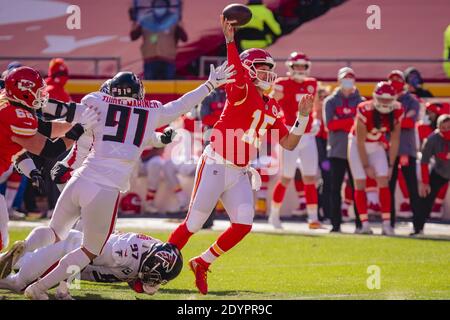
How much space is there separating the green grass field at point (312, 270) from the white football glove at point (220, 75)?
4.76ft

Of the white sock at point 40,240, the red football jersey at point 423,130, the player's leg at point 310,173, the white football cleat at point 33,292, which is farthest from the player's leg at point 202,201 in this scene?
the red football jersey at point 423,130

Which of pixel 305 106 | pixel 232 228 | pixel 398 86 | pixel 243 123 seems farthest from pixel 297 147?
pixel 232 228

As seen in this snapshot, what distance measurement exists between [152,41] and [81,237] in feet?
28.3

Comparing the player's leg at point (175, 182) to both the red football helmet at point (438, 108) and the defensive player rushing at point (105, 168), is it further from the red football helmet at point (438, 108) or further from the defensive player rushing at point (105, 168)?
the defensive player rushing at point (105, 168)

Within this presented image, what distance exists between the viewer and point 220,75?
8195 millimetres

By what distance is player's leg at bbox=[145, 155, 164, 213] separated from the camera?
14.7 m

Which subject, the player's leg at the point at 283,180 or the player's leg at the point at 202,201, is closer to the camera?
the player's leg at the point at 202,201

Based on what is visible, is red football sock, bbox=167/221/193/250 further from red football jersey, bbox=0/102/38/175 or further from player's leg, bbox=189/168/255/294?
red football jersey, bbox=0/102/38/175

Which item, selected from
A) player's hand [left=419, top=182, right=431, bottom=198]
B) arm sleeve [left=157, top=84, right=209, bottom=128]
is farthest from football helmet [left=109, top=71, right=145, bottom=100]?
A: player's hand [left=419, top=182, right=431, bottom=198]

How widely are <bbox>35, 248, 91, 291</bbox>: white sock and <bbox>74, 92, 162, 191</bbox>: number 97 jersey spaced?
1.59 ft

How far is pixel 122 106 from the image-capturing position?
7.69 metres

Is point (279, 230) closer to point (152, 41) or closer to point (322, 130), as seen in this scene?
point (322, 130)

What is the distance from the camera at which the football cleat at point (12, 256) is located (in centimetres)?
793

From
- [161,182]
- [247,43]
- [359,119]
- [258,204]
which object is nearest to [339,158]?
[359,119]
